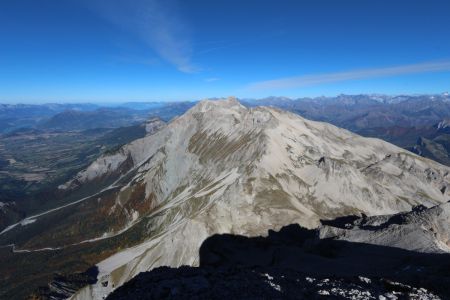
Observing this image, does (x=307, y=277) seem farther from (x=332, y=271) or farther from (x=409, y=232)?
(x=409, y=232)

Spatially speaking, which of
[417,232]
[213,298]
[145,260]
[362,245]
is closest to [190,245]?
[145,260]

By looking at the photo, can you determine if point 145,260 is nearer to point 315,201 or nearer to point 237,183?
point 237,183

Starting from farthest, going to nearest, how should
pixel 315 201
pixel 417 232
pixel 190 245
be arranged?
1. pixel 315 201
2. pixel 190 245
3. pixel 417 232

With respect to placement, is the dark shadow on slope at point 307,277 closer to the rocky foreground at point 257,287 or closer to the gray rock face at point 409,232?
the rocky foreground at point 257,287

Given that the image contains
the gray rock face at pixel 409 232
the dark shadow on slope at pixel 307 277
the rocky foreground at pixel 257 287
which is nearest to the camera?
the rocky foreground at pixel 257 287

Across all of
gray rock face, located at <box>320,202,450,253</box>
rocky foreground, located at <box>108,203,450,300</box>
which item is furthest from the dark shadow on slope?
gray rock face, located at <box>320,202,450,253</box>

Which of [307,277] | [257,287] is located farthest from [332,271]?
[257,287]

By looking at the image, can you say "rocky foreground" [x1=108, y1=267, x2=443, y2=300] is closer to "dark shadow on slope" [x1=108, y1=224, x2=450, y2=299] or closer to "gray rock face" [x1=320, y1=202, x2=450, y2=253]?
"dark shadow on slope" [x1=108, y1=224, x2=450, y2=299]

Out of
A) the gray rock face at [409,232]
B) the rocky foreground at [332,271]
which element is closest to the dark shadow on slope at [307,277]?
the rocky foreground at [332,271]
